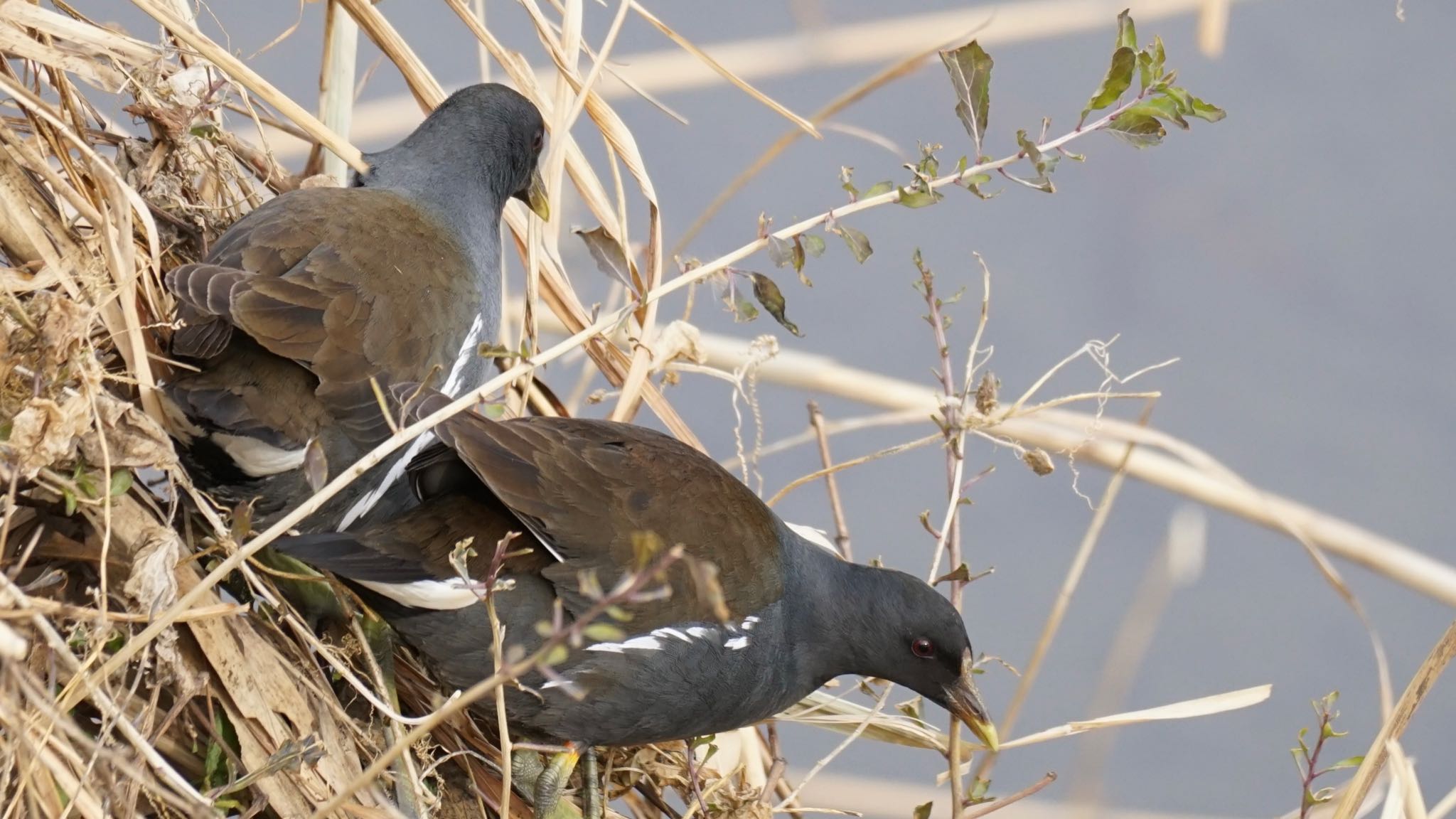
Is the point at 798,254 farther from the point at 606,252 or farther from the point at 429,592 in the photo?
the point at 429,592

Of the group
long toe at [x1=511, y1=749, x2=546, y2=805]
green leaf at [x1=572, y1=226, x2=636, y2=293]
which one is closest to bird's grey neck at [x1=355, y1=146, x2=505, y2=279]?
green leaf at [x1=572, y1=226, x2=636, y2=293]

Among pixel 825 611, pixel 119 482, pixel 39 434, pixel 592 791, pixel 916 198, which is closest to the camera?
pixel 39 434

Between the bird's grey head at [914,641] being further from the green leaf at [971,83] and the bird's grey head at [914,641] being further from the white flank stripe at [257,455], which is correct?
the white flank stripe at [257,455]

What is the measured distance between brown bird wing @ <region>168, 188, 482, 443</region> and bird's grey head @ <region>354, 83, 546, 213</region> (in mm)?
231

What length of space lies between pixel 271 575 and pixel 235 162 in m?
0.48

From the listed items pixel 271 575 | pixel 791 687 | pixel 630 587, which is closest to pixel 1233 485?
pixel 791 687

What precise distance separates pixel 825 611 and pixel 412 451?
21.5 inches

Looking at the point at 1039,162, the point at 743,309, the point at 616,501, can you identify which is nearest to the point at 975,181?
the point at 1039,162

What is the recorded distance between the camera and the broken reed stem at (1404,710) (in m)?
1.23

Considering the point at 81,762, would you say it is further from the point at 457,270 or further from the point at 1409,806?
the point at 1409,806

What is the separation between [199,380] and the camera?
4.57 ft

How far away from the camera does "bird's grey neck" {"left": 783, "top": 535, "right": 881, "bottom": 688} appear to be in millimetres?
1678

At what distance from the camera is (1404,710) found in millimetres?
1242

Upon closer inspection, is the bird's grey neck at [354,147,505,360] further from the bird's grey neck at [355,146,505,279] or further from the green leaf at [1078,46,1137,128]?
the green leaf at [1078,46,1137,128]
